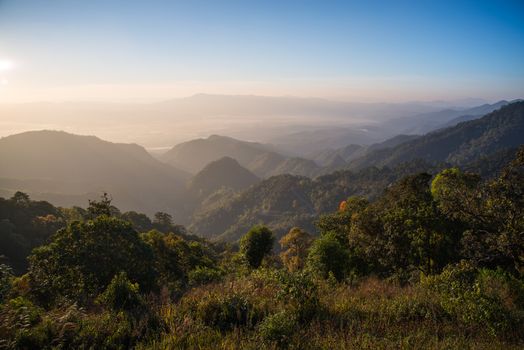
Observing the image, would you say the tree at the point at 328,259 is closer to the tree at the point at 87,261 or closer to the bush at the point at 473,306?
the tree at the point at 87,261

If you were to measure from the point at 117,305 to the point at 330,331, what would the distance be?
542 centimetres

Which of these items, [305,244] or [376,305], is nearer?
[376,305]

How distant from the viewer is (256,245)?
28094 mm

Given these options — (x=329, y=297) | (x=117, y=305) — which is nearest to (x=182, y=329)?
(x=117, y=305)

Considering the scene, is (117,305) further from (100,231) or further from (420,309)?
(100,231)

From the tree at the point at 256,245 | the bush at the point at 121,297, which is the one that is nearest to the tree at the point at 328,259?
the tree at the point at 256,245

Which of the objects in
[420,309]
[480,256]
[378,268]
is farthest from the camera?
[378,268]

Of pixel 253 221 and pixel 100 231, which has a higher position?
pixel 100 231

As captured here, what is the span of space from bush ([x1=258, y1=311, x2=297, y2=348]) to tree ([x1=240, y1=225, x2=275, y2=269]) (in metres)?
22.1

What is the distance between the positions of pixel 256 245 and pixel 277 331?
22645 mm

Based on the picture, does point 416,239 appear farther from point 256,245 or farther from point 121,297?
point 256,245

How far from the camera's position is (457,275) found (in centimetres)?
805

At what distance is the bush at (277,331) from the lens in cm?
555

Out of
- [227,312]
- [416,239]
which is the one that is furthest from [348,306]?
[416,239]
